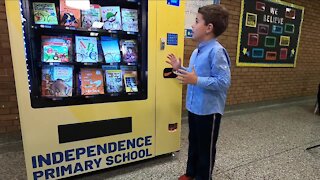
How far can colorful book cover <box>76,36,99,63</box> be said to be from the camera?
1.73 metres

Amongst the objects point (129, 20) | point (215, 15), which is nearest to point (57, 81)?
point (129, 20)

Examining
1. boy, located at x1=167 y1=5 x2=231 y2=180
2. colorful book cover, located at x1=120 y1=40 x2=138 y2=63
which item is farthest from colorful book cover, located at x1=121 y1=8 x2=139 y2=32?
boy, located at x1=167 y1=5 x2=231 y2=180

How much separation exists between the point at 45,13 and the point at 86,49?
0.39 meters

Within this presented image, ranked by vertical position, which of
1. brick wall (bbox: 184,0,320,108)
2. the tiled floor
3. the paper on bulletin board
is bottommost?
the tiled floor

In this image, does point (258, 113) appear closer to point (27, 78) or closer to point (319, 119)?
point (319, 119)

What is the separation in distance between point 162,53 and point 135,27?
1.12 feet

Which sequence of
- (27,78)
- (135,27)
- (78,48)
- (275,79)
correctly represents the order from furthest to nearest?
(275,79)
(135,27)
(78,48)
(27,78)

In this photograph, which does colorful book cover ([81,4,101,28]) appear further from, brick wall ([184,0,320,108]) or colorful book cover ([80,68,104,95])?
brick wall ([184,0,320,108])

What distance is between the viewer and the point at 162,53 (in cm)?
192

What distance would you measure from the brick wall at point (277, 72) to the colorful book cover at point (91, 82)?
5.36 ft

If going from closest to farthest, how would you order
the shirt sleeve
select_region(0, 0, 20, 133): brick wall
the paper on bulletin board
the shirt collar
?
1. the shirt sleeve
2. the shirt collar
3. select_region(0, 0, 20, 133): brick wall
4. the paper on bulletin board

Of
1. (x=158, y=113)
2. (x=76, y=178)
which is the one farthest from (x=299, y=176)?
(x=76, y=178)

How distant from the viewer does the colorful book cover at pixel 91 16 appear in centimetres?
172

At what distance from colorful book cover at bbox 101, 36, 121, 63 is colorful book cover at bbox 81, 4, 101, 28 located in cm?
17
